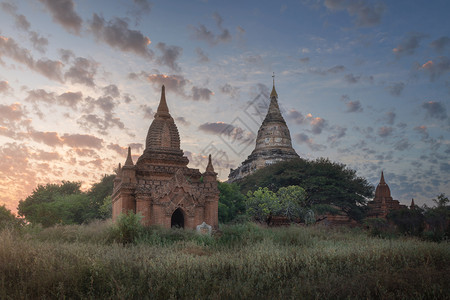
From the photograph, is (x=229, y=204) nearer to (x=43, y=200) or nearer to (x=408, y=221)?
(x=408, y=221)

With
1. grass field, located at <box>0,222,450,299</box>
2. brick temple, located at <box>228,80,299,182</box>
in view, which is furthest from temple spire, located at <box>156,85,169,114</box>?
brick temple, located at <box>228,80,299,182</box>

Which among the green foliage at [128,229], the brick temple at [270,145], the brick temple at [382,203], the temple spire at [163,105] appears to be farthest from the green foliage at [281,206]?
the brick temple at [270,145]

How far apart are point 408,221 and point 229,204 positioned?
14.6 m

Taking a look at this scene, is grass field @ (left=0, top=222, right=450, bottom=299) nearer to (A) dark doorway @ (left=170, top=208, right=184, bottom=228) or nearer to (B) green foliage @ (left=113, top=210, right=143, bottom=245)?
(B) green foliage @ (left=113, top=210, right=143, bottom=245)

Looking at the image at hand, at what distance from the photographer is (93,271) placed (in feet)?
31.8

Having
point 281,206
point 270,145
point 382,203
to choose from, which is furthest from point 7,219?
point 270,145

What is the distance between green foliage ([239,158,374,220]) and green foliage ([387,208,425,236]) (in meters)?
4.82

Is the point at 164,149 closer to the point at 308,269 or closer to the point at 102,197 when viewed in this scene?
the point at 308,269

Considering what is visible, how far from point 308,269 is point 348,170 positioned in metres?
35.3

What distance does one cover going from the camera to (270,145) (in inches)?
2402

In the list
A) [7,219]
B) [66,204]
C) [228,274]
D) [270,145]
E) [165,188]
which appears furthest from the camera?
[270,145]

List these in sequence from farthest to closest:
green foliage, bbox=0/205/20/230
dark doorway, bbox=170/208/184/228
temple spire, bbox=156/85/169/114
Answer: temple spire, bbox=156/85/169/114, dark doorway, bbox=170/208/184/228, green foliage, bbox=0/205/20/230

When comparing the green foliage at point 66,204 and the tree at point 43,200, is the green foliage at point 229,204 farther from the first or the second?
the tree at point 43,200

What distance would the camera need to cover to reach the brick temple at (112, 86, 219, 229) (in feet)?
68.6
